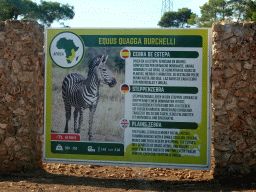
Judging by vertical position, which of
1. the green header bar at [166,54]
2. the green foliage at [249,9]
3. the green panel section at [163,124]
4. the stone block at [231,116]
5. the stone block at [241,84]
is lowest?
the green panel section at [163,124]

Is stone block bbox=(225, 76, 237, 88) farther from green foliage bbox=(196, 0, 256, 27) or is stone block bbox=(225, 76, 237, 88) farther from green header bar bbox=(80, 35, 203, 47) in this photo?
green foliage bbox=(196, 0, 256, 27)

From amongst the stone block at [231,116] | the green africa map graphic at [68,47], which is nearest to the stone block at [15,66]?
the green africa map graphic at [68,47]

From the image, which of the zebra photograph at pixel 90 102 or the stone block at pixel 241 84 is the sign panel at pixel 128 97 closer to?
the zebra photograph at pixel 90 102

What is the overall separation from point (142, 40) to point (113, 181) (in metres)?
2.70

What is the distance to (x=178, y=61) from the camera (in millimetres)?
5422

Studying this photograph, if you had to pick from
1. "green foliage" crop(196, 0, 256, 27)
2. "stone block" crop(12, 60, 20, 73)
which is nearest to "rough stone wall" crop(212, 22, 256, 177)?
"stone block" crop(12, 60, 20, 73)

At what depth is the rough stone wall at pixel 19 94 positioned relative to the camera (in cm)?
569

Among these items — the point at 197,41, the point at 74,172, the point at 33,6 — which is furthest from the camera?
the point at 33,6

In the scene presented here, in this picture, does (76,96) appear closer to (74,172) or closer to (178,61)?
(74,172)

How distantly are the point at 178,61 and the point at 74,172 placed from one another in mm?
3096

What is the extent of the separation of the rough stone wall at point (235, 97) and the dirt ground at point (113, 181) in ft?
1.20

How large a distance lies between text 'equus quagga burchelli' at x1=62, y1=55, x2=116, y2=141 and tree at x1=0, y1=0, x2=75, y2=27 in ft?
62.7

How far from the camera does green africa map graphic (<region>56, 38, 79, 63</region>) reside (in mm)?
5680

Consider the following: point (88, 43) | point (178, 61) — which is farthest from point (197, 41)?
point (88, 43)
